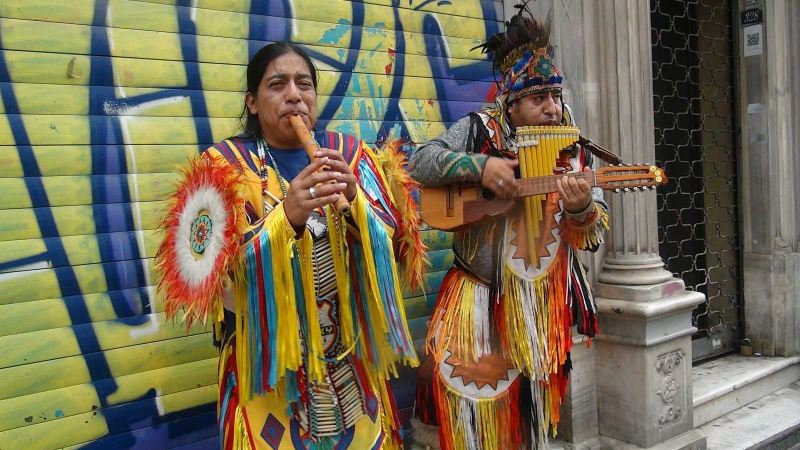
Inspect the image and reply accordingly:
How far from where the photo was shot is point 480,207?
107 inches

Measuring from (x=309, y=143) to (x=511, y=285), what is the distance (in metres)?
1.25

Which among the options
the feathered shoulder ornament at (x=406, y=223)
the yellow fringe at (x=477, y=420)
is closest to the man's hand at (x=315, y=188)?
the feathered shoulder ornament at (x=406, y=223)

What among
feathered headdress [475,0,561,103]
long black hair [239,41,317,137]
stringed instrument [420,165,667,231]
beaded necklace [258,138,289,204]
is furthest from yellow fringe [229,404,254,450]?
feathered headdress [475,0,561,103]

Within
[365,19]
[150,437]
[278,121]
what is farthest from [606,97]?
[150,437]

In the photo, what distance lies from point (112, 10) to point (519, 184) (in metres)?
1.86

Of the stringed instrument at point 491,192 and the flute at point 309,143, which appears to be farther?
the stringed instrument at point 491,192

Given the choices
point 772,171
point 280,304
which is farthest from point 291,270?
point 772,171

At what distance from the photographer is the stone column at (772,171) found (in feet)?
16.8

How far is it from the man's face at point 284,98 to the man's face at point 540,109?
100cm

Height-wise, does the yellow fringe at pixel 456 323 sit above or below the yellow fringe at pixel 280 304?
below

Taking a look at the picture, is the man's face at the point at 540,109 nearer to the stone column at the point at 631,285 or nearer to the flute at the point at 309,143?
the flute at the point at 309,143

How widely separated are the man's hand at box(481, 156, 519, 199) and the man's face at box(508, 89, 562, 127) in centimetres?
23

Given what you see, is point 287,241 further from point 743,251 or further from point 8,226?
point 743,251

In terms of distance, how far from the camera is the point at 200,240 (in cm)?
183
